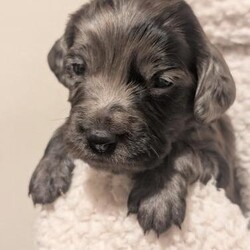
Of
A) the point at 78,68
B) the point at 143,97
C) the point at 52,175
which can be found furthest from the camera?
the point at 52,175

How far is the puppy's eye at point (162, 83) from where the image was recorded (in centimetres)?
186

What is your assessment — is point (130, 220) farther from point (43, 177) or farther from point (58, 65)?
point (58, 65)

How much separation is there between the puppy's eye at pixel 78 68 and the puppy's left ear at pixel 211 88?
368mm

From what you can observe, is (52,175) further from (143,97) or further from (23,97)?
(23,97)

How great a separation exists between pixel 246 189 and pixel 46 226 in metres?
0.86

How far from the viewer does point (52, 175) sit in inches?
81.7

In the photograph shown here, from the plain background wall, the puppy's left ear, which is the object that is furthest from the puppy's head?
the plain background wall

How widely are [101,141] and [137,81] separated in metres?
0.25

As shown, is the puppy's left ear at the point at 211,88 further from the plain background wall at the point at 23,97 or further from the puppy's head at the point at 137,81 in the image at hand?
the plain background wall at the point at 23,97

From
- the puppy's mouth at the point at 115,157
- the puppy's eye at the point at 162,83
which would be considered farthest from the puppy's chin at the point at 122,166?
the puppy's eye at the point at 162,83

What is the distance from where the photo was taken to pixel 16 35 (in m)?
2.93

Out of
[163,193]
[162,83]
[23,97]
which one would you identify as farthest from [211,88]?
[23,97]

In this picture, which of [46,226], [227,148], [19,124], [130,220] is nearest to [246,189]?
[227,148]

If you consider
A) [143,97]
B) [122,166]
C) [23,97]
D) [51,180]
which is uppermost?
[143,97]
